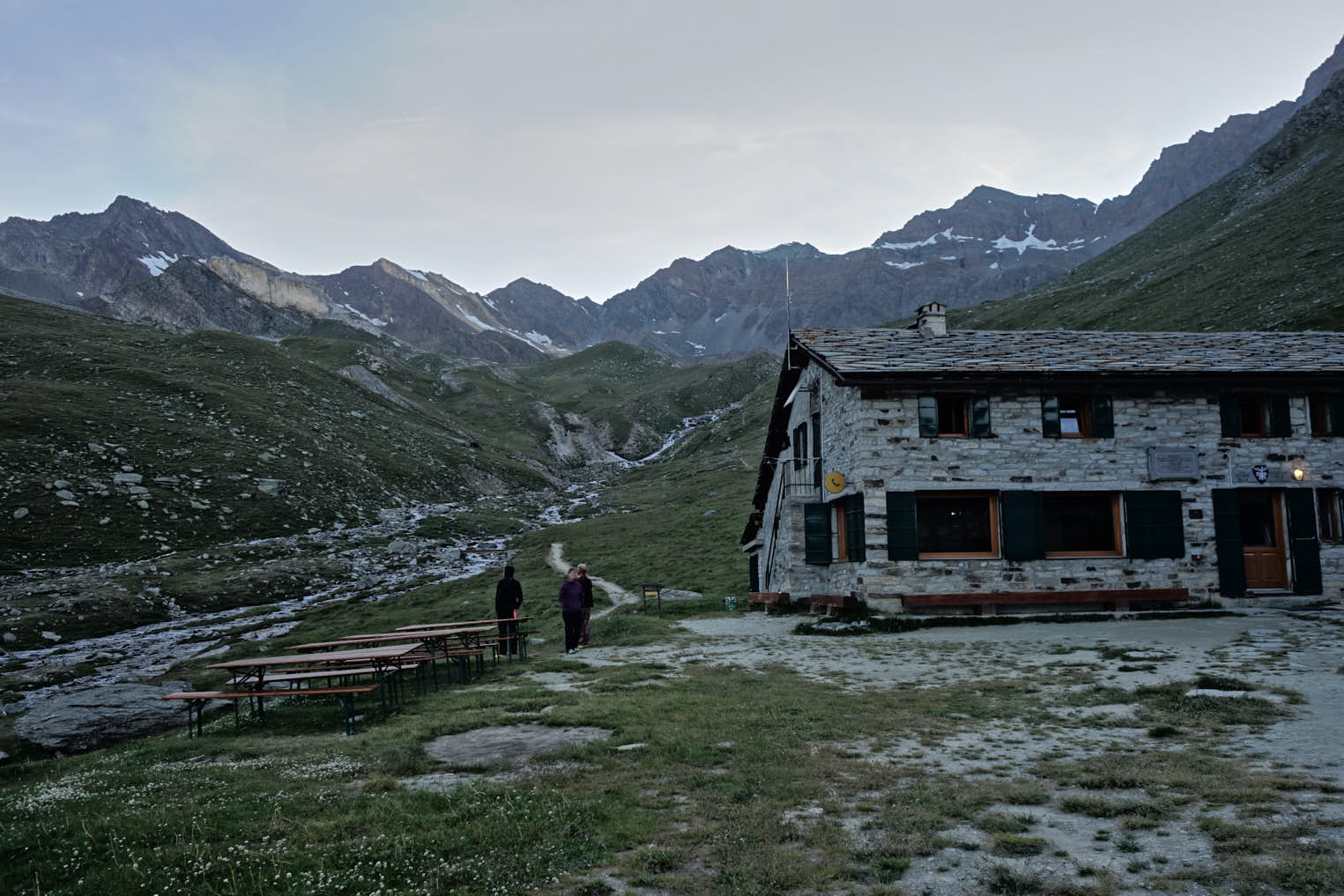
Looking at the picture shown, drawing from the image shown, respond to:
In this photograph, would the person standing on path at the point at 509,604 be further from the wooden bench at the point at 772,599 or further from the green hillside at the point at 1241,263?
the green hillside at the point at 1241,263

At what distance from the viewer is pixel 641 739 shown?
9148mm

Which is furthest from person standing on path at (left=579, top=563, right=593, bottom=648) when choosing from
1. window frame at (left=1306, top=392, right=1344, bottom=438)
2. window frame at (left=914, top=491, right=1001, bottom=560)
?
window frame at (left=1306, top=392, right=1344, bottom=438)

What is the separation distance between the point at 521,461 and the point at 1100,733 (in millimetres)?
80148

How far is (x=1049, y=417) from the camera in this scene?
2230cm

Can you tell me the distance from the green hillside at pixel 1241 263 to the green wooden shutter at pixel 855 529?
4577 cm

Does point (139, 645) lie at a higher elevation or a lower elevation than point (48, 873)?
lower

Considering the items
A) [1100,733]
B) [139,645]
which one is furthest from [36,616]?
[1100,733]

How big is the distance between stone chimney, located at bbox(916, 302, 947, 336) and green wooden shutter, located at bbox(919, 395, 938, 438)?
5.33 m

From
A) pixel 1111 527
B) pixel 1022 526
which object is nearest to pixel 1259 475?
pixel 1111 527

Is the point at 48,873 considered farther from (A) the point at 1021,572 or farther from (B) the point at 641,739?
(A) the point at 1021,572

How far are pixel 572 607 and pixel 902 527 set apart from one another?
9741mm

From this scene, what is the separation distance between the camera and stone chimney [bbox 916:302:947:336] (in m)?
26.7

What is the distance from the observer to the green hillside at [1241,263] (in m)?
60.0

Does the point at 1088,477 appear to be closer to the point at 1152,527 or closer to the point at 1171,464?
the point at 1152,527
